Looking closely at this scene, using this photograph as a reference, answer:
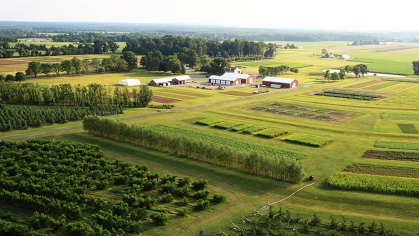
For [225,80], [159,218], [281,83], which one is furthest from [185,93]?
[159,218]

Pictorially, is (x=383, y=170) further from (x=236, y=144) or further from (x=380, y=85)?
(x=380, y=85)

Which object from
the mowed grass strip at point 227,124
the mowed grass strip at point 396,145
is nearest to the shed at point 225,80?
the mowed grass strip at point 227,124

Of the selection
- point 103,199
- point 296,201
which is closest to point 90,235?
point 103,199

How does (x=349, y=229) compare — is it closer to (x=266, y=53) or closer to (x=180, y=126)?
(x=180, y=126)

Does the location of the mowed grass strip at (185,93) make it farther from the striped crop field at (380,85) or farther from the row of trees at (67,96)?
the striped crop field at (380,85)

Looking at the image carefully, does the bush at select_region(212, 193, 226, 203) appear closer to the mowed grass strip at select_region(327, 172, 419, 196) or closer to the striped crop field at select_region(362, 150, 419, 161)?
the mowed grass strip at select_region(327, 172, 419, 196)
